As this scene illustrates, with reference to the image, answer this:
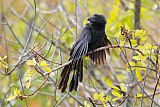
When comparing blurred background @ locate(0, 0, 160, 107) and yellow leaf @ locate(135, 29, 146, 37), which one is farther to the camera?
blurred background @ locate(0, 0, 160, 107)

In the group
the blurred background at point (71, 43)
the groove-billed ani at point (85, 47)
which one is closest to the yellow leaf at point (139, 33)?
the groove-billed ani at point (85, 47)

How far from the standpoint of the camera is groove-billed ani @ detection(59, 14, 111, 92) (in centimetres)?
278

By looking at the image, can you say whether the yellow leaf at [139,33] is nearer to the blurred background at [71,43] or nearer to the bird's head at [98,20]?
the bird's head at [98,20]

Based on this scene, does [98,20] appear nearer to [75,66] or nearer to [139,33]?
[75,66]

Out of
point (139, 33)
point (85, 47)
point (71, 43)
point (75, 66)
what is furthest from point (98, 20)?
point (71, 43)

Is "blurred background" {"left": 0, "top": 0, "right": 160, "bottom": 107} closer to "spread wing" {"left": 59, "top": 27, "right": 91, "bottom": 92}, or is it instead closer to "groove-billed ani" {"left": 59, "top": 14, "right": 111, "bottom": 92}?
"groove-billed ani" {"left": 59, "top": 14, "right": 111, "bottom": 92}

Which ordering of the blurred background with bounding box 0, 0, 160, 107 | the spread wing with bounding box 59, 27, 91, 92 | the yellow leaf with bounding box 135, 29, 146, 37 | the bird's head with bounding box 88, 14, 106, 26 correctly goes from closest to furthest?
1. the yellow leaf with bounding box 135, 29, 146, 37
2. the spread wing with bounding box 59, 27, 91, 92
3. the bird's head with bounding box 88, 14, 106, 26
4. the blurred background with bounding box 0, 0, 160, 107

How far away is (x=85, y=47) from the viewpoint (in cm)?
285

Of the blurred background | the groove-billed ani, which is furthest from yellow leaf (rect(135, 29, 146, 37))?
the blurred background

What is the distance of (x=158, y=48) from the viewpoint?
249 centimetres

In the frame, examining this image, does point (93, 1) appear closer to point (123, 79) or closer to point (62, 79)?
point (123, 79)

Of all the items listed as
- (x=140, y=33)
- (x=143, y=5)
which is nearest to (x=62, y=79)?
(x=140, y=33)

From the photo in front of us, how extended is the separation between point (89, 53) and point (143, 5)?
139 cm

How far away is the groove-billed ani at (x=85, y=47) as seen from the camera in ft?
9.12
